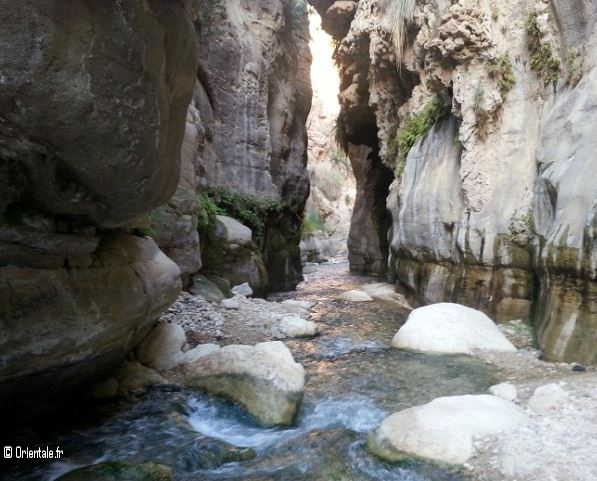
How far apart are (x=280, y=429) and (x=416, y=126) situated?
9.65 m

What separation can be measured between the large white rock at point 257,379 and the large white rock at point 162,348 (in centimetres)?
36

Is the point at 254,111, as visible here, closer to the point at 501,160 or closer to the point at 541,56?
the point at 501,160

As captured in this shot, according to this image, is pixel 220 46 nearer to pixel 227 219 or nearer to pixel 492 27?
pixel 227 219

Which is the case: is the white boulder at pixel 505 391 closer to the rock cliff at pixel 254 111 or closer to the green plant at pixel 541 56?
the green plant at pixel 541 56

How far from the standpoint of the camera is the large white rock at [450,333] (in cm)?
621

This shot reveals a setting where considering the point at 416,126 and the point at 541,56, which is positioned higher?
the point at 541,56

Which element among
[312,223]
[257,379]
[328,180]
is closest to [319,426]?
[257,379]

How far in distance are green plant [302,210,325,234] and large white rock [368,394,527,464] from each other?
93.0 feet

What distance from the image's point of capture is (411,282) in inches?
432

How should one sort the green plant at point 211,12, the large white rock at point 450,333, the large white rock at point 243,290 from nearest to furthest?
the large white rock at point 450,333 < the large white rock at point 243,290 < the green plant at point 211,12

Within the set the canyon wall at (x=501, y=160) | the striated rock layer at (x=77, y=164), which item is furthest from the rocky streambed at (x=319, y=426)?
the canyon wall at (x=501, y=160)

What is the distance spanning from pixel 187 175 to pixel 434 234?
5705 mm

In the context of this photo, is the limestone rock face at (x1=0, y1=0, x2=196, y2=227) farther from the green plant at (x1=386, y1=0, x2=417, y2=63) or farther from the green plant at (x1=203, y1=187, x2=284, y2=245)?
the green plant at (x1=386, y1=0, x2=417, y2=63)

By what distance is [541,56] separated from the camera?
24.0 feet
